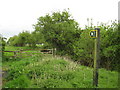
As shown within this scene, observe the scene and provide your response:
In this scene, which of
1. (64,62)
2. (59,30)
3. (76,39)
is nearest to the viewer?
(64,62)

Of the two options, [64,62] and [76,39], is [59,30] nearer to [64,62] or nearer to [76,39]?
[76,39]

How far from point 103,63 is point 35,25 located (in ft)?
37.9

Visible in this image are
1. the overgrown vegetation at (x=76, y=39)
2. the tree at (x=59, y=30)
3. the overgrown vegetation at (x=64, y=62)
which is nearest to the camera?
the overgrown vegetation at (x=64, y=62)

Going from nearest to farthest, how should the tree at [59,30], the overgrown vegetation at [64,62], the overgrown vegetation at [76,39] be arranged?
the overgrown vegetation at [64,62] < the overgrown vegetation at [76,39] < the tree at [59,30]

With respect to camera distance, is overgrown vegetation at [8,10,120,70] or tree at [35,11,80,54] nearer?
overgrown vegetation at [8,10,120,70]

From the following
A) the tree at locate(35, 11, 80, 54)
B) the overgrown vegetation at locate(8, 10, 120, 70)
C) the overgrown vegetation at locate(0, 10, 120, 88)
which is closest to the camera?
the overgrown vegetation at locate(0, 10, 120, 88)

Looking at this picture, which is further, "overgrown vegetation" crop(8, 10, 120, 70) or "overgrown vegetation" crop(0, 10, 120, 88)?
"overgrown vegetation" crop(8, 10, 120, 70)

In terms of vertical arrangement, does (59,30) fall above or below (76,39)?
above

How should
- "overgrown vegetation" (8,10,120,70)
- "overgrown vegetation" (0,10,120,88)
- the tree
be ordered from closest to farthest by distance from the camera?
"overgrown vegetation" (0,10,120,88), "overgrown vegetation" (8,10,120,70), the tree

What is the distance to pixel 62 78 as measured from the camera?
17.5ft

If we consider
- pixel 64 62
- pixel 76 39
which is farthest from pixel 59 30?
pixel 64 62

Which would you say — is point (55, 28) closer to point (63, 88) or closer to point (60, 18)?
point (60, 18)

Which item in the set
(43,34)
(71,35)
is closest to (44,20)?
(43,34)

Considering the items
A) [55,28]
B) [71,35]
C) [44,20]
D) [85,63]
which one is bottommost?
[85,63]
